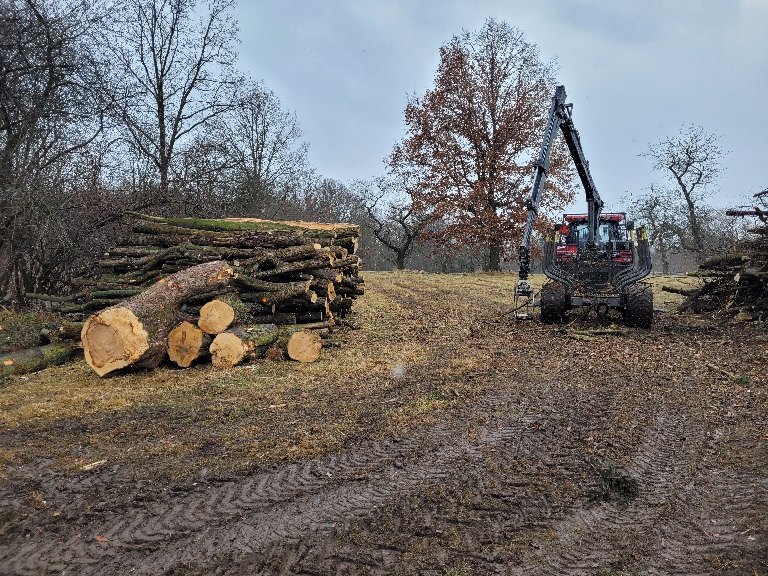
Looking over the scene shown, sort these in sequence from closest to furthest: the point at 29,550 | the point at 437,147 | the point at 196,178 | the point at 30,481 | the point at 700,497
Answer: the point at 29,550
the point at 700,497
the point at 30,481
the point at 196,178
the point at 437,147

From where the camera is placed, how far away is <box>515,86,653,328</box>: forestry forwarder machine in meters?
10.2

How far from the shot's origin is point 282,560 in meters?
2.70

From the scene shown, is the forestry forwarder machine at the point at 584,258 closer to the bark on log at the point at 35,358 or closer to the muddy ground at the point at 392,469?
the muddy ground at the point at 392,469

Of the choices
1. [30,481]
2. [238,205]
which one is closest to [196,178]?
[238,205]

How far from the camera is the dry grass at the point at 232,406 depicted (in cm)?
420

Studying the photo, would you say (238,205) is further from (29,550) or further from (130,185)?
(29,550)

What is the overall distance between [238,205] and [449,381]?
1686cm

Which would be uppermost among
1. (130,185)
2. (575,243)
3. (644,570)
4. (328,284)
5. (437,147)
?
(437,147)

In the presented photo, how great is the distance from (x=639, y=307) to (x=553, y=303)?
1.55 meters

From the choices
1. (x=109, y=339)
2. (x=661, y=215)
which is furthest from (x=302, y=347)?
(x=661, y=215)

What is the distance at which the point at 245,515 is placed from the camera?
10.4ft

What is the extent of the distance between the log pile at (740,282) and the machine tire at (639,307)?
2.14 metres

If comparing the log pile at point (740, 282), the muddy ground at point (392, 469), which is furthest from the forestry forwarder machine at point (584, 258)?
the muddy ground at point (392, 469)

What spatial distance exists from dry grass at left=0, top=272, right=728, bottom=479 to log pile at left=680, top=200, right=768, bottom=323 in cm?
523
